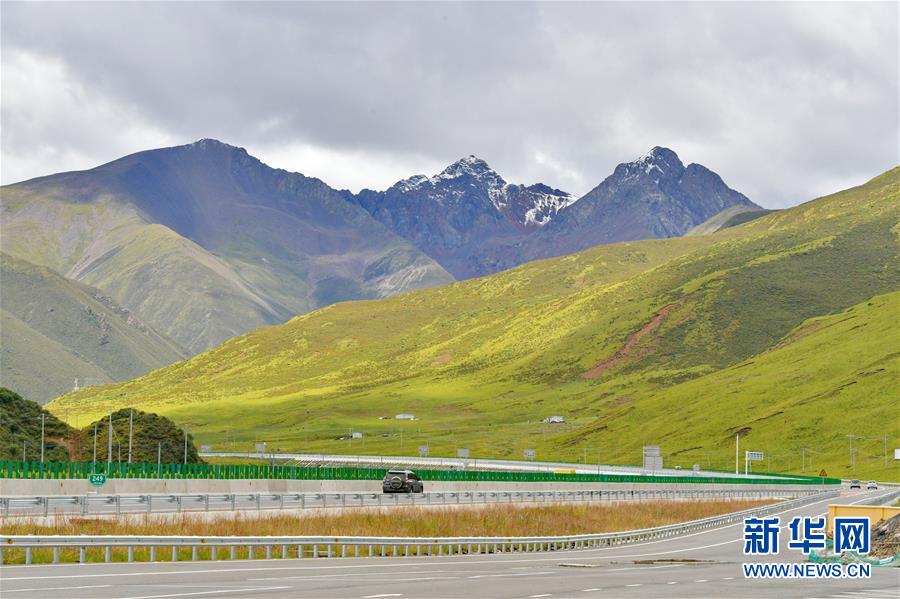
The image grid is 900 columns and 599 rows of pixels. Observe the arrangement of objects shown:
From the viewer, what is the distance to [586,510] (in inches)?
3536

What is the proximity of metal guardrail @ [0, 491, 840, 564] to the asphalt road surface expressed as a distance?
2.71ft

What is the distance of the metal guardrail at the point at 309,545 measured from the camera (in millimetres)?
39938

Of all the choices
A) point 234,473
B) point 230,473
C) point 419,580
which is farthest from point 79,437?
point 419,580

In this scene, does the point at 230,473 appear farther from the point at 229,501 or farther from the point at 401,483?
the point at 229,501

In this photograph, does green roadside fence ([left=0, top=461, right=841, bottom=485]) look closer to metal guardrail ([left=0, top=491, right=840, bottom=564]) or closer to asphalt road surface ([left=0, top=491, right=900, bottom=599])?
metal guardrail ([left=0, top=491, right=840, bottom=564])

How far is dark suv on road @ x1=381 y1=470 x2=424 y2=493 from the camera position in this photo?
8781cm

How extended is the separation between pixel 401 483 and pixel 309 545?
124 ft

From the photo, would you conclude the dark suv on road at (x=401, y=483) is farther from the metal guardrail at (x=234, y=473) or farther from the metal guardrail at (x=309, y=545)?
the metal guardrail at (x=309, y=545)

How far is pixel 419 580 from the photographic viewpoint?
38.5m

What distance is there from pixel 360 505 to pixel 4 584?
1478 inches

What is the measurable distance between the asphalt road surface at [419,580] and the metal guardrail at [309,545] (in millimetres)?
826

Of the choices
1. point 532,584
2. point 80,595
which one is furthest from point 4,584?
point 532,584

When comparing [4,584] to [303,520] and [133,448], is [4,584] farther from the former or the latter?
[133,448]

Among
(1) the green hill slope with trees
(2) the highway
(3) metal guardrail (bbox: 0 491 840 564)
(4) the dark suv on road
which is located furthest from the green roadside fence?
(2) the highway
